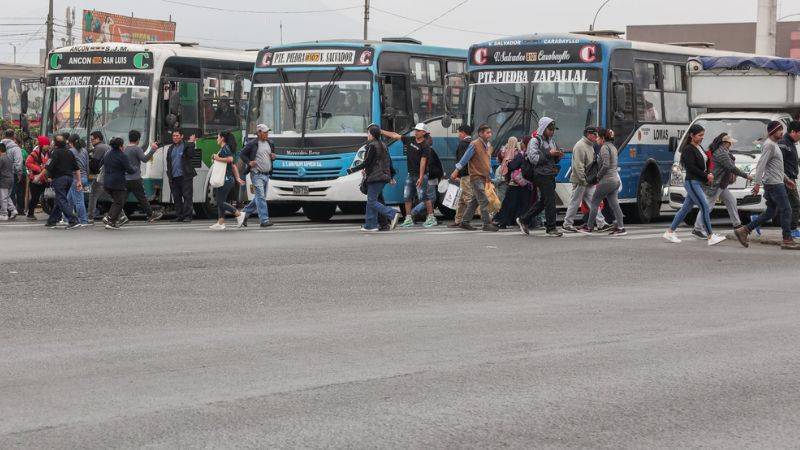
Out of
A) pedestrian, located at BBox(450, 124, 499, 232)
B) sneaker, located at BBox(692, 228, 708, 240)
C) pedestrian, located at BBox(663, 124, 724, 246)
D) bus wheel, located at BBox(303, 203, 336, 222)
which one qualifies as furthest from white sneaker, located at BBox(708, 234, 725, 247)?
bus wheel, located at BBox(303, 203, 336, 222)

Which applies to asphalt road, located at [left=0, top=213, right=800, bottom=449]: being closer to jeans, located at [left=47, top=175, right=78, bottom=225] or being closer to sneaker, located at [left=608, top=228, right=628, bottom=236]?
sneaker, located at [left=608, top=228, right=628, bottom=236]

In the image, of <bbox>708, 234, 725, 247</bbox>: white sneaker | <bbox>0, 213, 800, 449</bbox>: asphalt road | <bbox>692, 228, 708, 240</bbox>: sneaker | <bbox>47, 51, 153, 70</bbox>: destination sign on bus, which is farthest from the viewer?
<bbox>47, 51, 153, 70</bbox>: destination sign on bus

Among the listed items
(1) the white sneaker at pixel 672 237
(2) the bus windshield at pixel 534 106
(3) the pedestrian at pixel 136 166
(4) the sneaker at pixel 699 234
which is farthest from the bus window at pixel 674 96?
(3) the pedestrian at pixel 136 166

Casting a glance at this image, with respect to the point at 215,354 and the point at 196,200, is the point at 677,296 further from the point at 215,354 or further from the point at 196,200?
the point at 196,200

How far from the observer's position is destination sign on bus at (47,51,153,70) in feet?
87.5

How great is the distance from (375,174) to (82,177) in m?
5.75

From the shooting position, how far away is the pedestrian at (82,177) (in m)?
24.0

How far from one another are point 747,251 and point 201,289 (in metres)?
8.46

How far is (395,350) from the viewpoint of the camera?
384 inches

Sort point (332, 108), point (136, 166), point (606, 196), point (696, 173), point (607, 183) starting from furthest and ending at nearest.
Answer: point (332, 108) < point (136, 166) < point (606, 196) < point (607, 183) < point (696, 173)

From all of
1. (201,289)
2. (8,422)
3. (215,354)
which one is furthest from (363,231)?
(8,422)

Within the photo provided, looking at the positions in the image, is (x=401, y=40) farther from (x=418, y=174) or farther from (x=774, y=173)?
(x=774, y=173)

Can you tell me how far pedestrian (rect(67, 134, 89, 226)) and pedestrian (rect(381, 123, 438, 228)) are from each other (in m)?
5.24

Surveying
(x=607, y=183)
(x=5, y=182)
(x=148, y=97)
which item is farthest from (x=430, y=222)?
(x=5, y=182)
